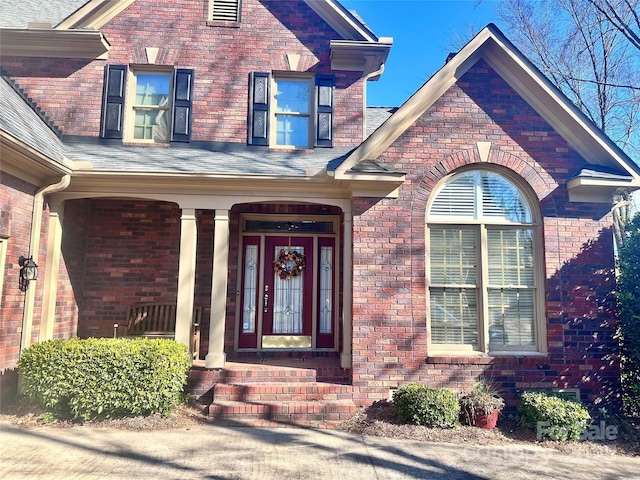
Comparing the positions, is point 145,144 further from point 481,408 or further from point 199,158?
point 481,408

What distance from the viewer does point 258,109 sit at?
7.77m

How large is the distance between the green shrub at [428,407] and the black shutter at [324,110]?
463 cm

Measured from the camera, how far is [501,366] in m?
6.02

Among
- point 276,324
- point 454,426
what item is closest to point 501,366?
point 454,426

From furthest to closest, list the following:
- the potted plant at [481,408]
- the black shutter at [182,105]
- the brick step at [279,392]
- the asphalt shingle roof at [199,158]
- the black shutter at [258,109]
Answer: the black shutter at [258,109] < the black shutter at [182,105] < the asphalt shingle roof at [199,158] < the brick step at [279,392] < the potted plant at [481,408]

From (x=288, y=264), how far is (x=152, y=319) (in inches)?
106

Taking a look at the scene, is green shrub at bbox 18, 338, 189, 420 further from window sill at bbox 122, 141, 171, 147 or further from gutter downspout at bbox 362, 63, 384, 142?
gutter downspout at bbox 362, 63, 384, 142

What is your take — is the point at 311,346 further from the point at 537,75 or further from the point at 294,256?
the point at 537,75

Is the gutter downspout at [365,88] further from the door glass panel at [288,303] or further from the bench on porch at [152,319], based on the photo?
the bench on porch at [152,319]

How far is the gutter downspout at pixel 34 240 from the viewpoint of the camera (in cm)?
608

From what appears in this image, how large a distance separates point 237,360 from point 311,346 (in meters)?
1.44

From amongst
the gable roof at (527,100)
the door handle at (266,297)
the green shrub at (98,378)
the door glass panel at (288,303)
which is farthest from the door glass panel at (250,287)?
the gable roof at (527,100)

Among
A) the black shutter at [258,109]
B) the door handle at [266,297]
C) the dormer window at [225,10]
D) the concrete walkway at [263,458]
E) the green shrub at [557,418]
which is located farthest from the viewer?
the dormer window at [225,10]

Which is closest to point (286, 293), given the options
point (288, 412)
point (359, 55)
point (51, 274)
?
point (288, 412)
